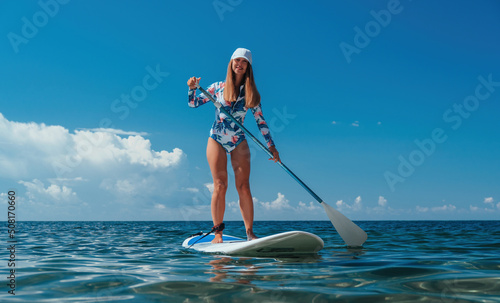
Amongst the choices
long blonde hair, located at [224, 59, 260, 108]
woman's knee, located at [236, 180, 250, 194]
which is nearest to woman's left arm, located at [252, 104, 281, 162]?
long blonde hair, located at [224, 59, 260, 108]

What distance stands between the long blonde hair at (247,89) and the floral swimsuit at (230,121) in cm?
16

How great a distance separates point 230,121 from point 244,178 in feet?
2.89

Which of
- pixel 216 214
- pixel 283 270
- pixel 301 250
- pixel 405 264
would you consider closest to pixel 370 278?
pixel 283 270

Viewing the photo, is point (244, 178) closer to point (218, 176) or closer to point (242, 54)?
point (218, 176)

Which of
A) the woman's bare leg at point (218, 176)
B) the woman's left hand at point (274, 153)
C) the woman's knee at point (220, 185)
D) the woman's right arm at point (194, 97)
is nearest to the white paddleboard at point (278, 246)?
the woman's bare leg at point (218, 176)

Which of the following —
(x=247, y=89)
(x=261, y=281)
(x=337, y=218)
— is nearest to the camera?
(x=261, y=281)

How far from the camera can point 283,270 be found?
3.99m

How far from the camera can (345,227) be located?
6.85 meters

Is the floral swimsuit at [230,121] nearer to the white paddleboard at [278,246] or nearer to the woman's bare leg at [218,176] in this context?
the woman's bare leg at [218,176]

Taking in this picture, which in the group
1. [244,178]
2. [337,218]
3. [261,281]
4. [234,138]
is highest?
[234,138]

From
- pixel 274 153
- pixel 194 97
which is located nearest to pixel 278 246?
pixel 274 153

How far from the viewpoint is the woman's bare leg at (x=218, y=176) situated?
607 centimetres

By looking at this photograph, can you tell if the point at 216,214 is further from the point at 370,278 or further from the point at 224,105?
the point at 370,278

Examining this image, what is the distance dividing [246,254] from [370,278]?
217 cm
